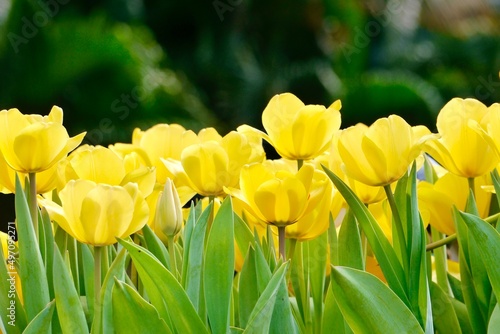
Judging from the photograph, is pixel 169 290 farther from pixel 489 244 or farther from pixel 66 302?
pixel 489 244

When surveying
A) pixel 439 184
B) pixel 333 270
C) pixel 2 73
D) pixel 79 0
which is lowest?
pixel 333 270

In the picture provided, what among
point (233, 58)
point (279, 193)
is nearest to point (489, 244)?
point (279, 193)

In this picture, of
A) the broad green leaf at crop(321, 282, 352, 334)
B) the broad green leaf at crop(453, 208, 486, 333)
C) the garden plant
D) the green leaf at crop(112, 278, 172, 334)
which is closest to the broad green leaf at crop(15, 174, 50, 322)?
the garden plant

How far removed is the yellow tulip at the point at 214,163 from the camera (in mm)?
727

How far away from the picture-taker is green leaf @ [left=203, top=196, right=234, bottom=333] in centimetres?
62

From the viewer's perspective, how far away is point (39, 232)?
72 centimetres

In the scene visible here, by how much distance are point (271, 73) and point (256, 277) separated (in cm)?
903

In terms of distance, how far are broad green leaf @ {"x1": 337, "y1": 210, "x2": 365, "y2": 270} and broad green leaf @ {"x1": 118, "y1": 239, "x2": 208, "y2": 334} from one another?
0.46 ft

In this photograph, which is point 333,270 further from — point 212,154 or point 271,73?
point 271,73

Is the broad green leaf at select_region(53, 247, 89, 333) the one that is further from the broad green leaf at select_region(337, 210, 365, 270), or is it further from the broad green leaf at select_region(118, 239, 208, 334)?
the broad green leaf at select_region(337, 210, 365, 270)

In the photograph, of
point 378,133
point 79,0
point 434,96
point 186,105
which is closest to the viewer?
point 378,133

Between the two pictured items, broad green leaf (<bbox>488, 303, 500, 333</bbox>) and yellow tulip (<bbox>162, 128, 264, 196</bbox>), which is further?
yellow tulip (<bbox>162, 128, 264, 196</bbox>)

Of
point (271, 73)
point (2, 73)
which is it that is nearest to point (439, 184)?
point (2, 73)

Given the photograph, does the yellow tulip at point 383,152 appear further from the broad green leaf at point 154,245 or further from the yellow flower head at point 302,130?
the broad green leaf at point 154,245
